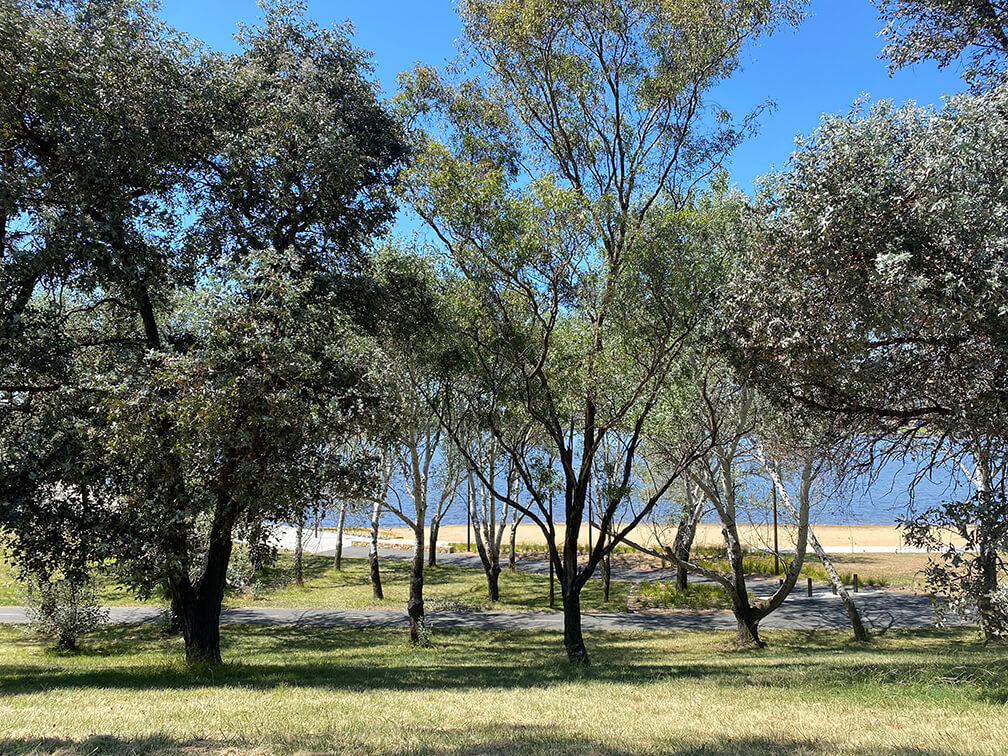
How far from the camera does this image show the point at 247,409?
9594 millimetres

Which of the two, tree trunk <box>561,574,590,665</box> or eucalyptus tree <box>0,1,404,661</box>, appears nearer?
eucalyptus tree <box>0,1,404,661</box>

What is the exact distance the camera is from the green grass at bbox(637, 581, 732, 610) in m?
25.8

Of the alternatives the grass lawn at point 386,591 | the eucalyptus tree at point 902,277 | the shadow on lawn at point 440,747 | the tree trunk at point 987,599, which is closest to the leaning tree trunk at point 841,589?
the grass lawn at point 386,591

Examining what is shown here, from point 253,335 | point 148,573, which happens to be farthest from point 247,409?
point 148,573

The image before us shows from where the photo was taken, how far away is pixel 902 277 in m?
6.88

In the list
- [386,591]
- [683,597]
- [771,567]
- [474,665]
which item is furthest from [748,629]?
[771,567]

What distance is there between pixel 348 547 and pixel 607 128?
37878 mm

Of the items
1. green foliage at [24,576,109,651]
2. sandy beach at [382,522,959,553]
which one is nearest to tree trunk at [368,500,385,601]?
green foliage at [24,576,109,651]

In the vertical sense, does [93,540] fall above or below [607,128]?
below

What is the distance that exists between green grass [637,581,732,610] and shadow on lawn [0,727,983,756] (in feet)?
65.8

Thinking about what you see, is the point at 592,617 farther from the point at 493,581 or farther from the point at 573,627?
the point at 573,627

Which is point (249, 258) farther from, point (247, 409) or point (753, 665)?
point (753, 665)

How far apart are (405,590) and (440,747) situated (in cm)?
2332

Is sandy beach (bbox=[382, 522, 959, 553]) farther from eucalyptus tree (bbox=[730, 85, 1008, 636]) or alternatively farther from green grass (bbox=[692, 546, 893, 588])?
eucalyptus tree (bbox=[730, 85, 1008, 636])
